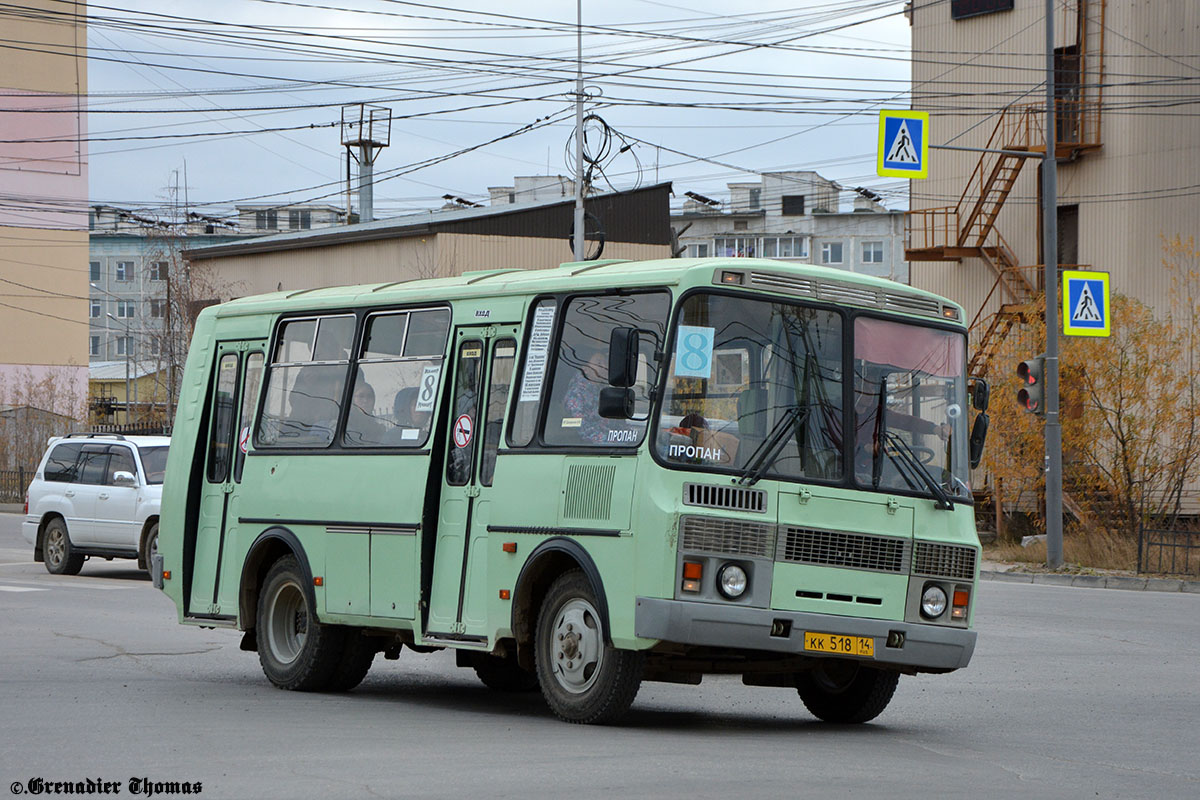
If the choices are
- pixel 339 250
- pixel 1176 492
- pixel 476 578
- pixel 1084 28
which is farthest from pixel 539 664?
pixel 339 250

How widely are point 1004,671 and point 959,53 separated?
2816 cm

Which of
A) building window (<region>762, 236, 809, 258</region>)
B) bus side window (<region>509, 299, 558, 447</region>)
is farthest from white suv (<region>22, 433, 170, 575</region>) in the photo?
building window (<region>762, 236, 809, 258</region>)

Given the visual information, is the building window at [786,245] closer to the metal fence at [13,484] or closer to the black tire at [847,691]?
the metal fence at [13,484]

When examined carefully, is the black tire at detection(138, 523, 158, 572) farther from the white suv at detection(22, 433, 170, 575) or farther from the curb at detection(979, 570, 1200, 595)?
the curb at detection(979, 570, 1200, 595)

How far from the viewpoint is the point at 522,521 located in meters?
10.7

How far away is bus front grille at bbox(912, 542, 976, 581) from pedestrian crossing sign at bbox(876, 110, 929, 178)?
14946 mm

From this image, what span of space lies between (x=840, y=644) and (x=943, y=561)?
3.27 ft

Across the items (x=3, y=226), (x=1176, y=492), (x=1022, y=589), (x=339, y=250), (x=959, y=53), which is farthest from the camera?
(x=3, y=226)

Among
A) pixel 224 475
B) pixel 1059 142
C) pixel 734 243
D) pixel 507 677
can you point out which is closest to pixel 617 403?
pixel 507 677

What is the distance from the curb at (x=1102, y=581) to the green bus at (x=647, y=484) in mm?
14356

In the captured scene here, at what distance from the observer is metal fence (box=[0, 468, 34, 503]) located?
5422cm

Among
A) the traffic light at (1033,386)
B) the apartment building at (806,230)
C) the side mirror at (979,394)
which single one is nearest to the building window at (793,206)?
the apartment building at (806,230)

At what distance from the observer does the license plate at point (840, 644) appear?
10000 mm

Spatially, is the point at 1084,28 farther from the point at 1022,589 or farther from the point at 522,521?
the point at 522,521
